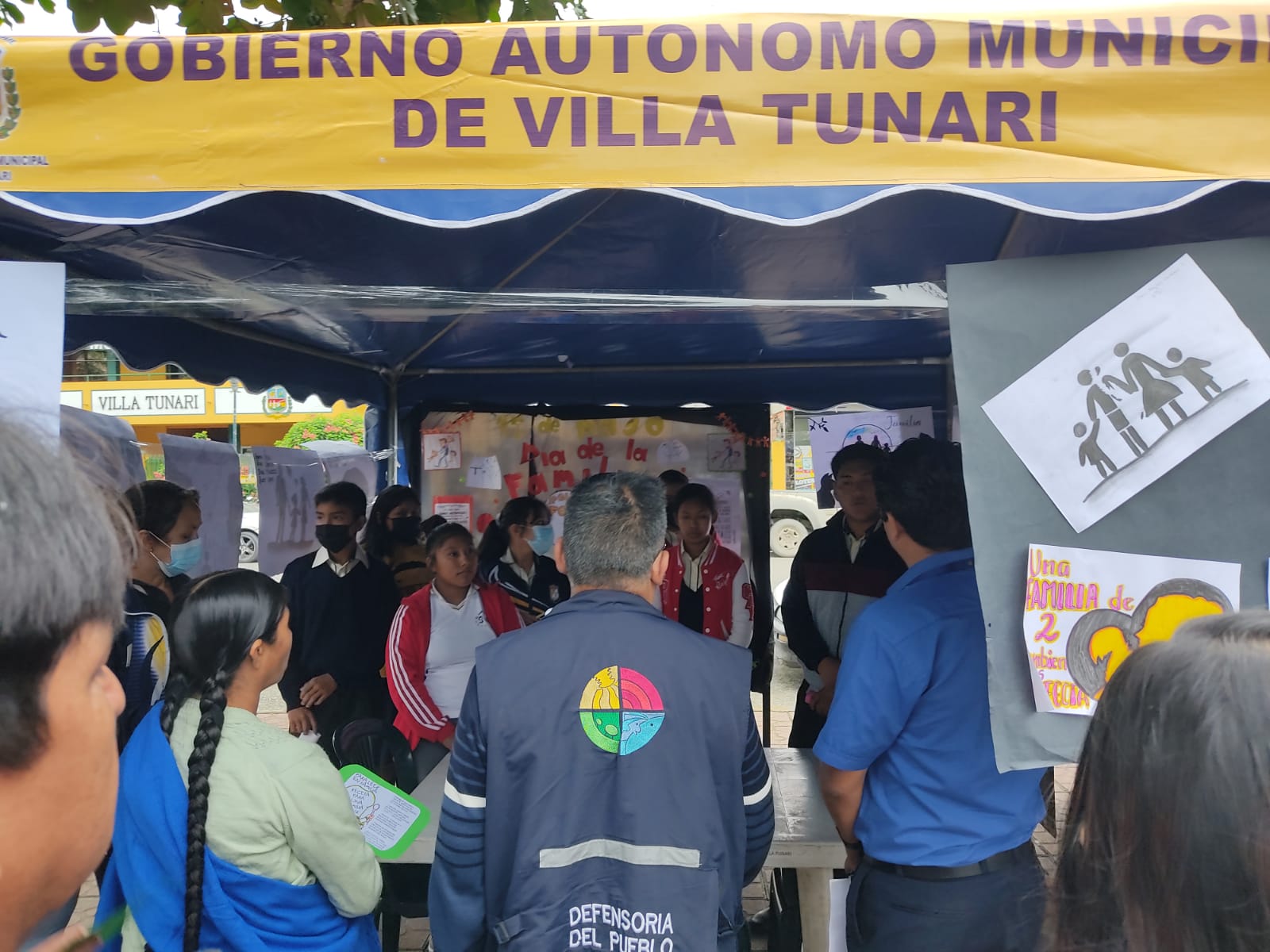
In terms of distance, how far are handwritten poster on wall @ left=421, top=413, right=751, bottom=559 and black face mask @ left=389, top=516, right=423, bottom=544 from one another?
104 cm

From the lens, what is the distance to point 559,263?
2.98m

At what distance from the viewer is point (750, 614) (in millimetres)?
4691

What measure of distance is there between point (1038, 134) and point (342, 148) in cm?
128

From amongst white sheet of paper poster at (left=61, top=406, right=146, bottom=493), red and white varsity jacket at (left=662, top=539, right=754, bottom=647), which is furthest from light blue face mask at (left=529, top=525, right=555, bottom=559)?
white sheet of paper poster at (left=61, top=406, right=146, bottom=493)

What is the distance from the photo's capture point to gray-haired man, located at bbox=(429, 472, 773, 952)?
1.56 metres

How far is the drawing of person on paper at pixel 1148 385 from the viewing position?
1.57 meters

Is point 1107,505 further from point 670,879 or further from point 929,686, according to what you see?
point 670,879

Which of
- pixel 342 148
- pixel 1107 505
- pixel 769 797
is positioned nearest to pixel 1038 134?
pixel 1107 505

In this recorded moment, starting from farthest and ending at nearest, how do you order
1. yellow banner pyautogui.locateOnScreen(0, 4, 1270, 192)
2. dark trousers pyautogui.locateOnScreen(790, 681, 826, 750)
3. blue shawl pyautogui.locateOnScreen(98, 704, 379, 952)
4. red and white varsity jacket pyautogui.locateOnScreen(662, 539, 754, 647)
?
red and white varsity jacket pyautogui.locateOnScreen(662, 539, 754, 647) → dark trousers pyautogui.locateOnScreen(790, 681, 826, 750) → blue shawl pyautogui.locateOnScreen(98, 704, 379, 952) → yellow banner pyautogui.locateOnScreen(0, 4, 1270, 192)

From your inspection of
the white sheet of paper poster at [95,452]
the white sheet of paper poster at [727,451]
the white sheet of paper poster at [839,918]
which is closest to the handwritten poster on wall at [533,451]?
the white sheet of paper poster at [727,451]

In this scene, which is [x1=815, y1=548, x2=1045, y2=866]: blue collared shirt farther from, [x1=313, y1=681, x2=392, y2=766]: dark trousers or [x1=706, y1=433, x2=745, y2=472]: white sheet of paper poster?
[x1=706, y1=433, x2=745, y2=472]: white sheet of paper poster

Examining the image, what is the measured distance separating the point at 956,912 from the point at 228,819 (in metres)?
1.53

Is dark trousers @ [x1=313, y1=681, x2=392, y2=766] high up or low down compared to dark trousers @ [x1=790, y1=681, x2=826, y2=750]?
up

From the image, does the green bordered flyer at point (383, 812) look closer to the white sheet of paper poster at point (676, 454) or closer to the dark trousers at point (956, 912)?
the dark trousers at point (956, 912)
